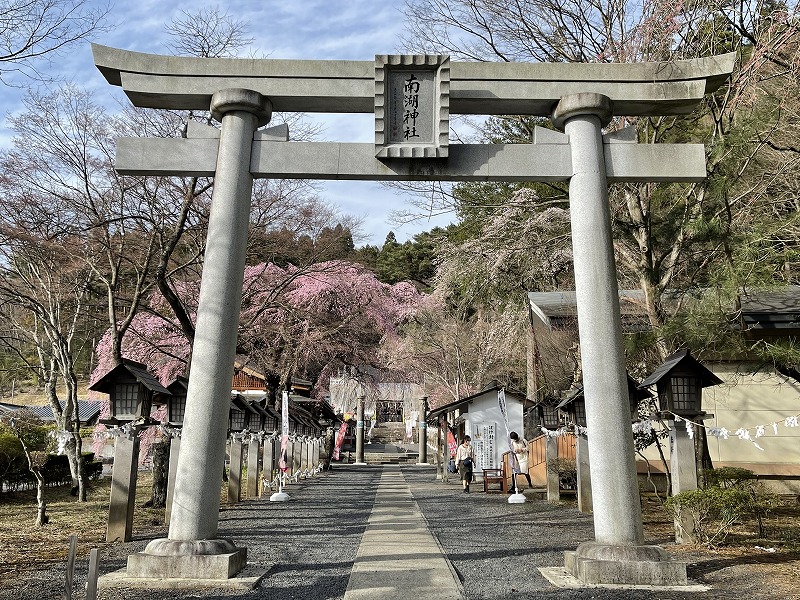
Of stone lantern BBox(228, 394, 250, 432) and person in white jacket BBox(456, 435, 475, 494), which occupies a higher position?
stone lantern BBox(228, 394, 250, 432)

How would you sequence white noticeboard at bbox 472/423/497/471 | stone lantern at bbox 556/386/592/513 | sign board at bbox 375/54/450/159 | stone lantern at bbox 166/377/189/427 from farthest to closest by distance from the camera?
white noticeboard at bbox 472/423/497/471 < stone lantern at bbox 556/386/592/513 < stone lantern at bbox 166/377/189/427 < sign board at bbox 375/54/450/159

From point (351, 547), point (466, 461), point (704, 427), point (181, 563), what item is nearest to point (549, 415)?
point (466, 461)

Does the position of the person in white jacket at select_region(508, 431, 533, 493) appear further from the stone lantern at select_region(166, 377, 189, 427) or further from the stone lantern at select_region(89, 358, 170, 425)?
the stone lantern at select_region(89, 358, 170, 425)

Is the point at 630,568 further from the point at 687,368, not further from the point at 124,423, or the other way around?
the point at 124,423

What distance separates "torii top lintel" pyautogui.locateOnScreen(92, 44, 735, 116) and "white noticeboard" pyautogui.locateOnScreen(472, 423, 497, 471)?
14.5 meters

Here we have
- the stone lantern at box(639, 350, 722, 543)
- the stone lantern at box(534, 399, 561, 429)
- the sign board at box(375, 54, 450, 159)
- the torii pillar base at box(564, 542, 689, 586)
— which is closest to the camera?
the torii pillar base at box(564, 542, 689, 586)

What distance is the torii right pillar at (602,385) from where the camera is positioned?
247 inches

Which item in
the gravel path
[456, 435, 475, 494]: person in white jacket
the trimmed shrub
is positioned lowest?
the gravel path

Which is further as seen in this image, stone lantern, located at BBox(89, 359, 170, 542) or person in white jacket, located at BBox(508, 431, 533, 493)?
person in white jacket, located at BBox(508, 431, 533, 493)

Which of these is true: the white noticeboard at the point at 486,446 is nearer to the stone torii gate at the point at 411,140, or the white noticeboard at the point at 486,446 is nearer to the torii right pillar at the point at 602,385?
the torii right pillar at the point at 602,385

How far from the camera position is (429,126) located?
25.3 ft

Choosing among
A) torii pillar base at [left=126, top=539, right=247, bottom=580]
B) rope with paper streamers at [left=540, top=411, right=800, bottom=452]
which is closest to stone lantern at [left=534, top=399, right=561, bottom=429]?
rope with paper streamers at [left=540, top=411, right=800, bottom=452]

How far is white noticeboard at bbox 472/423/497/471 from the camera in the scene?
20.6m

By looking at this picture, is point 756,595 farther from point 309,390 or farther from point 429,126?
point 309,390
